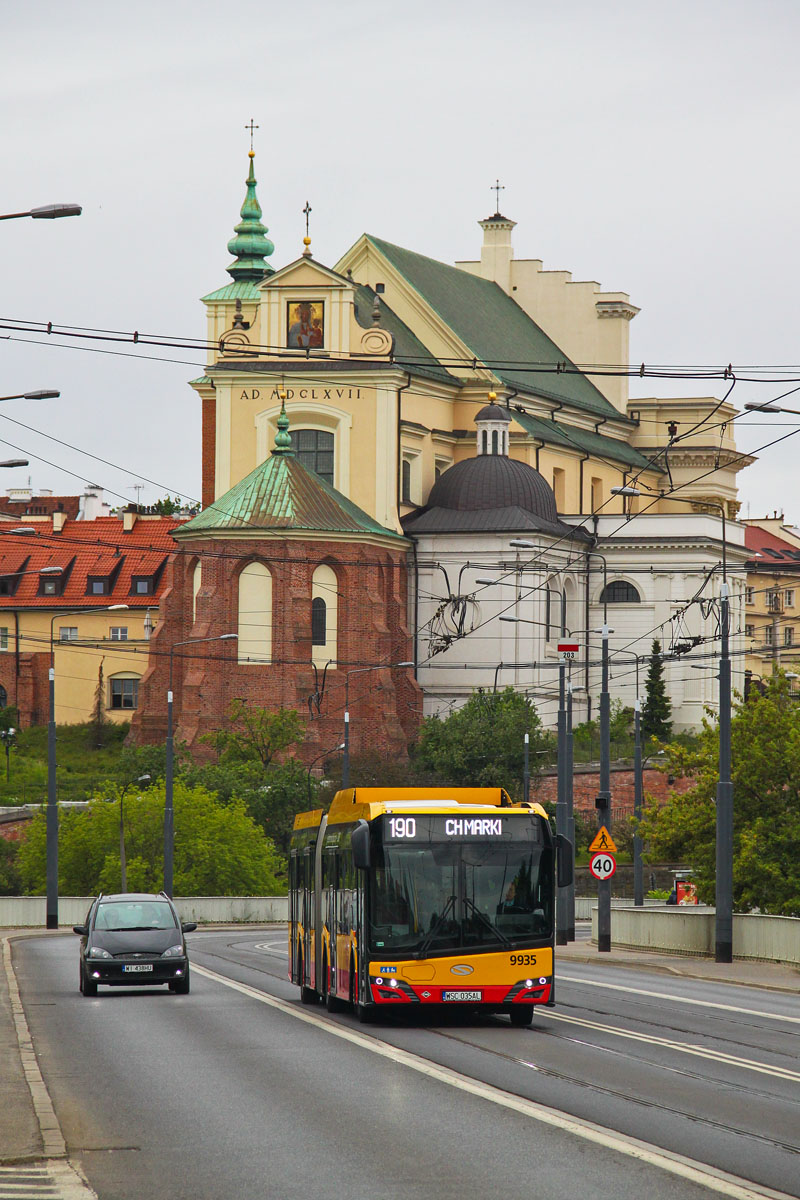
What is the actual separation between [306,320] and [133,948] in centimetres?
6489

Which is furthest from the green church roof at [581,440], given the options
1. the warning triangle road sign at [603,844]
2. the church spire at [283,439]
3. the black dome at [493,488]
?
the warning triangle road sign at [603,844]

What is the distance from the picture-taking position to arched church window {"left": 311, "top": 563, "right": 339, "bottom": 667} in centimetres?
9094

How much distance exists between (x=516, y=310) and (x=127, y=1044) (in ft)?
322

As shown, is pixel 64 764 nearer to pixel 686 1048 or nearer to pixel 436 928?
pixel 436 928

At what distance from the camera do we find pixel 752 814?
4666 cm

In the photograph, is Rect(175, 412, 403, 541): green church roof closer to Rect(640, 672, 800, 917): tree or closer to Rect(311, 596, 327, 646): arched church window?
Rect(311, 596, 327, 646): arched church window

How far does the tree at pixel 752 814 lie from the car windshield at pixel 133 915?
1628 cm

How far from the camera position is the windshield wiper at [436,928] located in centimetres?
2442

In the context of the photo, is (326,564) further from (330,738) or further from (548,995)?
(548,995)

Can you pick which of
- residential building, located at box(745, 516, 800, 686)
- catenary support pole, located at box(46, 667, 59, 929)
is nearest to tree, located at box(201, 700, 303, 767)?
catenary support pole, located at box(46, 667, 59, 929)

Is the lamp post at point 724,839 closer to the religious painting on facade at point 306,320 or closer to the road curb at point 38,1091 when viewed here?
the road curb at point 38,1091

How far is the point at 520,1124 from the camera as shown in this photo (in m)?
15.4

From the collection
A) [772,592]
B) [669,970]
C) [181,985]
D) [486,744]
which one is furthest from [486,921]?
[772,592]

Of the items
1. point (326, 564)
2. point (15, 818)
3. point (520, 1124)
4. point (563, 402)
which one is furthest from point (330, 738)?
point (520, 1124)
